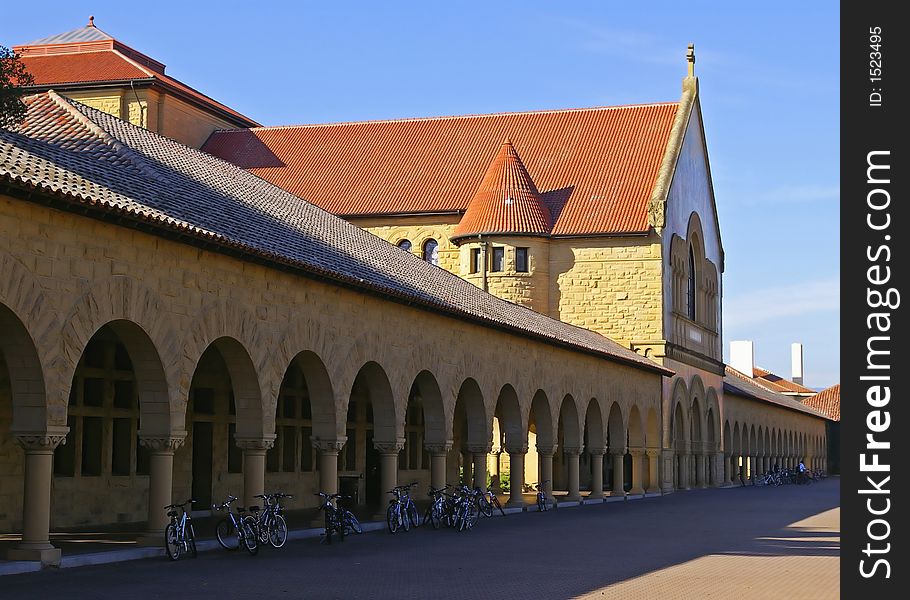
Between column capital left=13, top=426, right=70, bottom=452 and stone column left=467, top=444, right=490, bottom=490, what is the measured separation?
Answer: 15.5 m

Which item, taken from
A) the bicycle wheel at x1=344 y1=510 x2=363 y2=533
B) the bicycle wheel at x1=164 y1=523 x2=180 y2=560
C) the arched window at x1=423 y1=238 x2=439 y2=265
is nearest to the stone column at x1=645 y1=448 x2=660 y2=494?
the arched window at x1=423 y1=238 x2=439 y2=265

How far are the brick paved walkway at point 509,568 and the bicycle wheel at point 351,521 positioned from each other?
0.24 meters

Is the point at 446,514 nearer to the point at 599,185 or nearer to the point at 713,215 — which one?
the point at 599,185

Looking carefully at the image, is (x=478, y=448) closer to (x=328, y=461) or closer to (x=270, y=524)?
(x=328, y=461)

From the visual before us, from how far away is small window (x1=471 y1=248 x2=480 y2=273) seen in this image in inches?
2125

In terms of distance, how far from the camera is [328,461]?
82.0 feet

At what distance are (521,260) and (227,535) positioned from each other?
3352 centimetres

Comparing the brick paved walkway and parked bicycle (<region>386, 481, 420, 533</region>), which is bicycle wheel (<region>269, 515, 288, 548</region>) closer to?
the brick paved walkway

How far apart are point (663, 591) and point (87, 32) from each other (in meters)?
51.6

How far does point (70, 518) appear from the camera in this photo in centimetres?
2389

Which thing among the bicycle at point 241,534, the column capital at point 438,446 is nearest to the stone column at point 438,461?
the column capital at point 438,446

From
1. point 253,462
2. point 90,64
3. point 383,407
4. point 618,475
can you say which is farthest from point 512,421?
point 90,64

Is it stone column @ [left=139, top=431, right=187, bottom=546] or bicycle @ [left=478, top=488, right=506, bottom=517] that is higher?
stone column @ [left=139, top=431, right=187, bottom=546]
